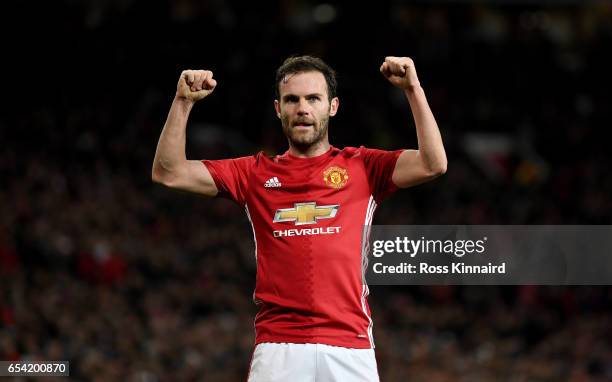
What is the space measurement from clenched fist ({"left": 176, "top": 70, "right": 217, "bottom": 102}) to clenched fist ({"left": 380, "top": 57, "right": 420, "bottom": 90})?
28.3 inches

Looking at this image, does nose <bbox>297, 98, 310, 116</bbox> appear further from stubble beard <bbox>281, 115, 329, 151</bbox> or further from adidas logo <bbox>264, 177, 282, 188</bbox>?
adidas logo <bbox>264, 177, 282, 188</bbox>

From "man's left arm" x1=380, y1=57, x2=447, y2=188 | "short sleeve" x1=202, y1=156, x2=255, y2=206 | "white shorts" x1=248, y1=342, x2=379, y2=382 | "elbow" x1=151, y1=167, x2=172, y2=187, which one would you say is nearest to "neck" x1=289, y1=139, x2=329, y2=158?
"short sleeve" x1=202, y1=156, x2=255, y2=206

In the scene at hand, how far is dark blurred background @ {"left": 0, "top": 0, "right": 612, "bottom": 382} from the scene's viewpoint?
9594mm

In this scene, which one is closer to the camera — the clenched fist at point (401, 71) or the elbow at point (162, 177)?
the clenched fist at point (401, 71)

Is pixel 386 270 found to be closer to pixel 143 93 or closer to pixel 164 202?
pixel 164 202

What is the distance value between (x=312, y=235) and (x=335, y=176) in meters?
0.29

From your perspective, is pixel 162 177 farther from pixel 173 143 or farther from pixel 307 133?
pixel 307 133

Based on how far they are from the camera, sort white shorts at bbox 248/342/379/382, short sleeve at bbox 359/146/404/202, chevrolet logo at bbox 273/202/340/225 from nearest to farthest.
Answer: white shorts at bbox 248/342/379/382
chevrolet logo at bbox 273/202/340/225
short sleeve at bbox 359/146/404/202

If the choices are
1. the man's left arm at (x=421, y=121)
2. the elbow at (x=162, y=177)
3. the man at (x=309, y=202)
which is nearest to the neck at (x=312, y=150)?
the man at (x=309, y=202)

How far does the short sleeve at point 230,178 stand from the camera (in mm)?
4176

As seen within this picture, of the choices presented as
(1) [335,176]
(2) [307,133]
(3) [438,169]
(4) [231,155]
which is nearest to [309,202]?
(1) [335,176]

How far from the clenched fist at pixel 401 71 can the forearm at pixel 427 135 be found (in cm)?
3

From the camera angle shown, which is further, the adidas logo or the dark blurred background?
the dark blurred background

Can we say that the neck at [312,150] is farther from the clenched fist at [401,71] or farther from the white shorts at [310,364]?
the white shorts at [310,364]
